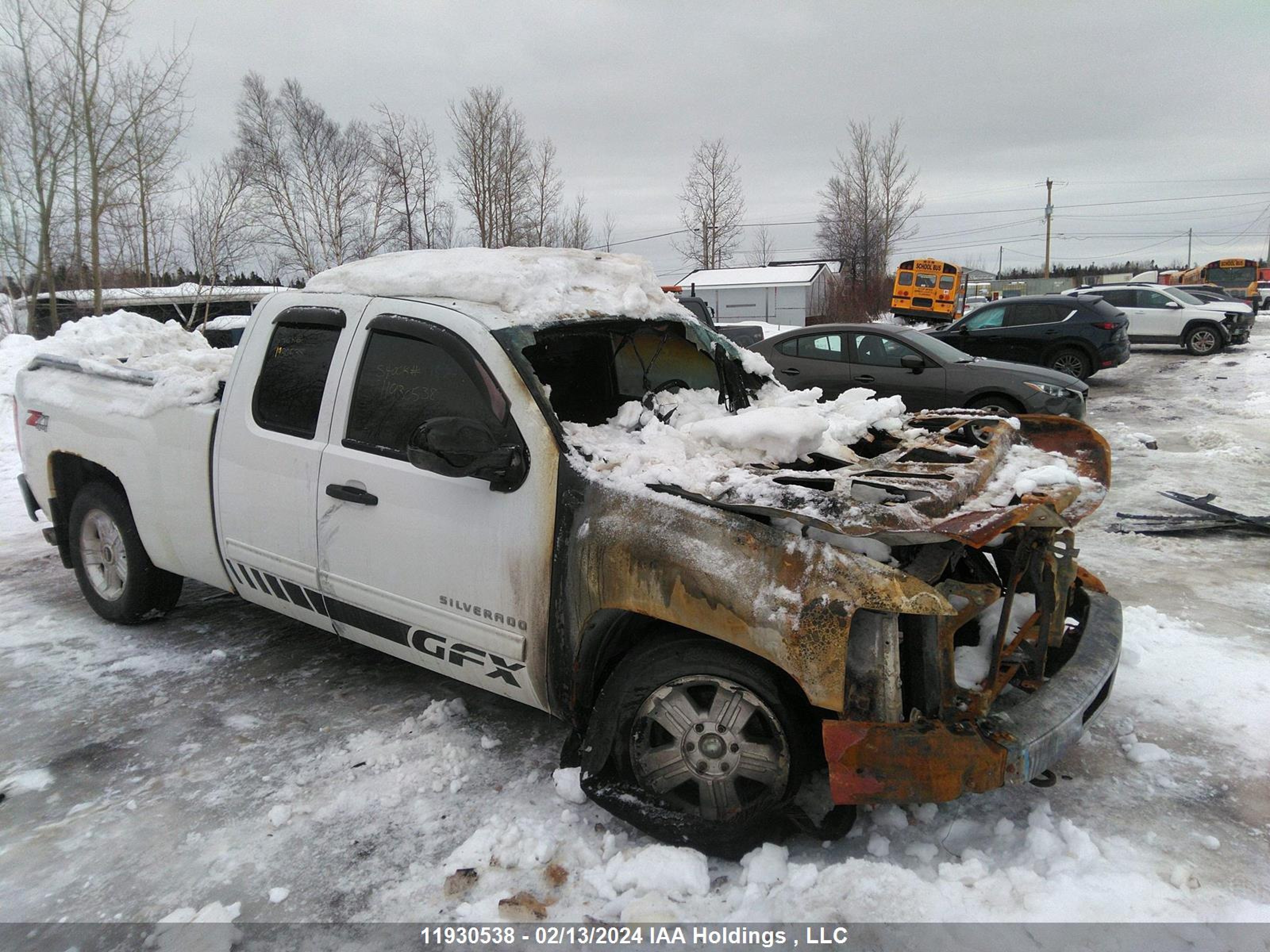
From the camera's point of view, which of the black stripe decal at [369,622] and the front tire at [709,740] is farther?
the black stripe decal at [369,622]

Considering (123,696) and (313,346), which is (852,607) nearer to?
(313,346)

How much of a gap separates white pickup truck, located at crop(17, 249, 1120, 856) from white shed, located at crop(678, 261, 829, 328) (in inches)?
1525

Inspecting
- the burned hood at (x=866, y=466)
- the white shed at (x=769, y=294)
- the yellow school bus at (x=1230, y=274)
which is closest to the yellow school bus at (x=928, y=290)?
the white shed at (x=769, y=294)

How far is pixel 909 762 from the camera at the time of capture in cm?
231

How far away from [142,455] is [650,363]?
106 inches

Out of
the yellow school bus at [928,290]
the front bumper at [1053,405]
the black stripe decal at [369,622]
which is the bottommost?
the black stripe decal at [369,622]

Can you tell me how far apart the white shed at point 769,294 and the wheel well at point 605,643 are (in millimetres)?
39491

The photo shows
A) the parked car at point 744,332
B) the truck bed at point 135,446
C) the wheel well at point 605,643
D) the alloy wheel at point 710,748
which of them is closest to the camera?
the alloy wheel at point 710,748

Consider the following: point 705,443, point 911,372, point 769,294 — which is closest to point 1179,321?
point 911,372

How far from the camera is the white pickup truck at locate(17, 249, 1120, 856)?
239 cm

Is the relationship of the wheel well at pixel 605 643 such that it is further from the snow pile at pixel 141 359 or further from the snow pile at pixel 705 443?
the snow pile at pixel 141 359

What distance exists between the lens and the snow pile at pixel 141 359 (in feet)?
13.2

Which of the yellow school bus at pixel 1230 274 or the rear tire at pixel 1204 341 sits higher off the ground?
the yellow school bus at pixel 1230 274

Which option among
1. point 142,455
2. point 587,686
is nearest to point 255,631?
point 142,455
